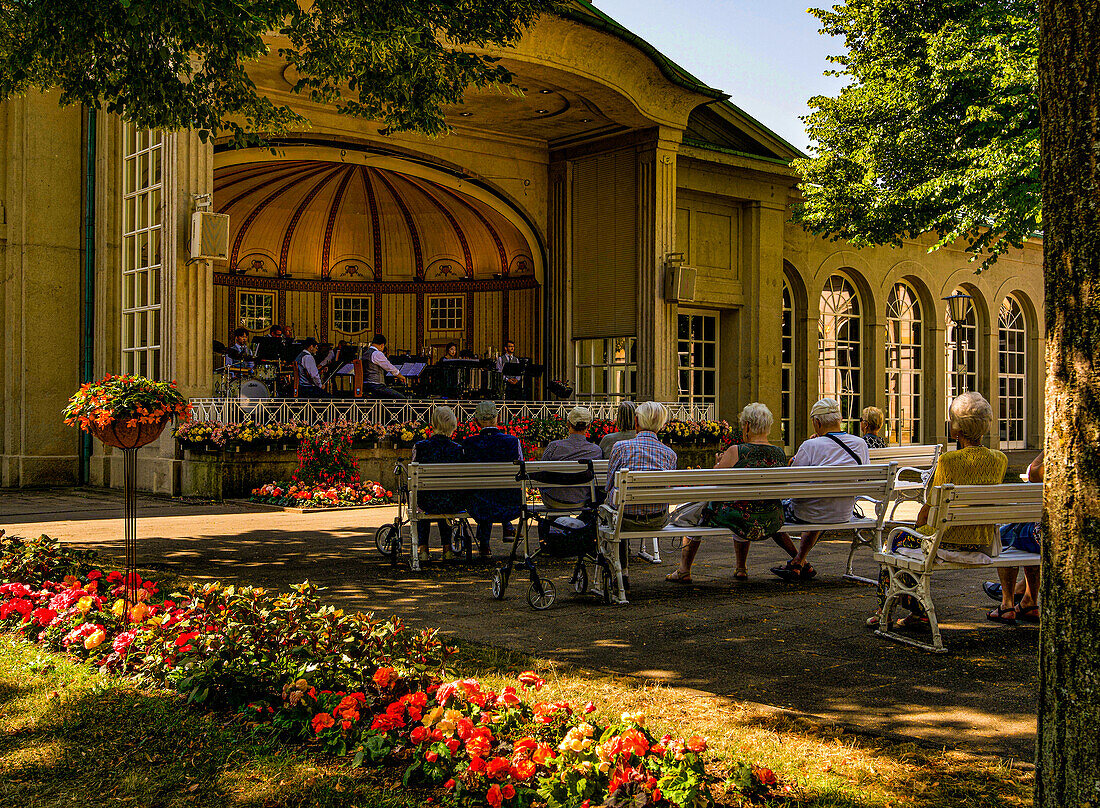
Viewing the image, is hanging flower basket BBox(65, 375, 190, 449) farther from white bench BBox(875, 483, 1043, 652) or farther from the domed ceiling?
the domed ceiling

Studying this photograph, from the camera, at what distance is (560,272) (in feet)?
67.5

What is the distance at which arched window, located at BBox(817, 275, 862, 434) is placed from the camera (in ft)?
83.0

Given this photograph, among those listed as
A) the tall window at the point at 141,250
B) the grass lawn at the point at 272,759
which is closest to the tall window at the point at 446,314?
the tall window at the point at 141,250

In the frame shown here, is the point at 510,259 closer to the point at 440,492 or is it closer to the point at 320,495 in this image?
the point at 320,495

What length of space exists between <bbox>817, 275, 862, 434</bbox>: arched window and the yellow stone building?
72 mm

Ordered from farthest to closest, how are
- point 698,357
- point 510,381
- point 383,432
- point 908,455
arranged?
point 698,357
point 510,381
point 383,432
point 908,455

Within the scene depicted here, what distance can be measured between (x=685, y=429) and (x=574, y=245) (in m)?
4.83

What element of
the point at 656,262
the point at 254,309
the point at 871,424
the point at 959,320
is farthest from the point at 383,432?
the point at 959,320

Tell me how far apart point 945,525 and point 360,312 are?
2017 cm

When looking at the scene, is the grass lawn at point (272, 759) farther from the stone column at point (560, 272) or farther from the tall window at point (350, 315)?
the tall window at point (350, 315)

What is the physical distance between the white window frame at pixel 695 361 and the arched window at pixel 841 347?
3666 millimetres

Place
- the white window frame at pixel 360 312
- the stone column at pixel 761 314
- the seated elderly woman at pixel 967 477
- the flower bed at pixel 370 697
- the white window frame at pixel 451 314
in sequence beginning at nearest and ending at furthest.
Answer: the flower bed at pixel 370 697 → the seated elderly woman at pixel 967 477 → the stone column at pixel 761 314 → the white window frame at pixel 451 314 → the white window frame at pixel 360 312

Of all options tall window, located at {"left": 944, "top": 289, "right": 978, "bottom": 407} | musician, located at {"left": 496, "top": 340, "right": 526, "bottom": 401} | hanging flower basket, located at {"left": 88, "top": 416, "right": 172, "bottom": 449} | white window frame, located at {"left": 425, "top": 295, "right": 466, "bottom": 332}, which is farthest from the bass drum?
tall window, located at {"left": 944, "top": 289, "right": 978, "bottom": 407}

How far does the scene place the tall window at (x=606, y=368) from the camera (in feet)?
63.4
